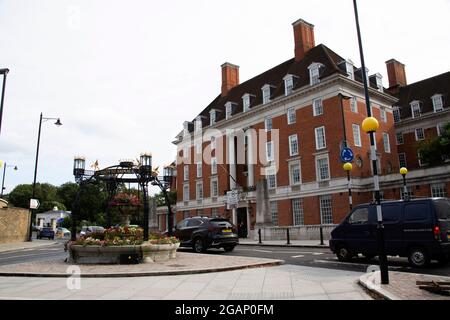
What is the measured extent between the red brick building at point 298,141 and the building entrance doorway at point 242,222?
126mm

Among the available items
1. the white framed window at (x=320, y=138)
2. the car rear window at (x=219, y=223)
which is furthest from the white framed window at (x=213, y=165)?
the car rear window at (x=219, y=223)

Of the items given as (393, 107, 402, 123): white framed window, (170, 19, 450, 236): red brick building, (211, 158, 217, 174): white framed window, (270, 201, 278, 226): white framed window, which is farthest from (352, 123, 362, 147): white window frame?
(211, 158, 217, 174): white framed window

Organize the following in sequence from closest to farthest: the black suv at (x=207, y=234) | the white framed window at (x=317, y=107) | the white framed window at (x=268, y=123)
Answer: the black suv at (x=207, y=234)
the white framed window at (x=317, y=107)
the white framed window at (x=268, y=123)

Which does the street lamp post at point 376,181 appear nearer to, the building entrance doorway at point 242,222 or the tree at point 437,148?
the tree at point 437,148

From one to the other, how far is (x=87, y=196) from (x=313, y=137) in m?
52.4

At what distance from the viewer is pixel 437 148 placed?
35969 mm

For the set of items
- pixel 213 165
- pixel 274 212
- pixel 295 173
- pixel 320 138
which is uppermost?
pixel 213 165

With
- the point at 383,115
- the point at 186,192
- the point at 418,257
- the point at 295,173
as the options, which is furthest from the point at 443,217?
the point at 186,192

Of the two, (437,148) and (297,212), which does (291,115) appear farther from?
(437,148)

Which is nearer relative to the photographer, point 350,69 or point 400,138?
point 350,69

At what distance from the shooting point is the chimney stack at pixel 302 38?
146 ft

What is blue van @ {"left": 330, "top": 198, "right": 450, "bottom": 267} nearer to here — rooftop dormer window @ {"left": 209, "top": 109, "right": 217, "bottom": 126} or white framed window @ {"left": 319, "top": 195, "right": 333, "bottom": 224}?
white framed window @ {"left": 319, "top": 195, "right": 333, "bottom": 224}

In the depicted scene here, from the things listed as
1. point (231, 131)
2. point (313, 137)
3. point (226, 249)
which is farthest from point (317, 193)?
point (226, 249)

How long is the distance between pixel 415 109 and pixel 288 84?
59.1ft
